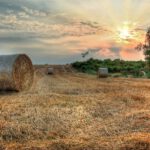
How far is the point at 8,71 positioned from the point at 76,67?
3967cm

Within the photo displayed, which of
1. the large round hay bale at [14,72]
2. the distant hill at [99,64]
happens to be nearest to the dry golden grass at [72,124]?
the large round hay bale at [14,72]

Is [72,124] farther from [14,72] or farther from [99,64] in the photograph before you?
[99,64]

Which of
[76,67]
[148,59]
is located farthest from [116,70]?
[76,67]

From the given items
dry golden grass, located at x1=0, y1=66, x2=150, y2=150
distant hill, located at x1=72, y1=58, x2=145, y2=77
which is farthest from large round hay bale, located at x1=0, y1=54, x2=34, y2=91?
distant hill, located at x1=72, y1=58, x2=145, y2=77

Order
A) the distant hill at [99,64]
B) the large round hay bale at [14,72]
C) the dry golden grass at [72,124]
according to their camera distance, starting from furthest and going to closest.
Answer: the distant hill at [99,64] → the large round hay bale at [14,72] → the dry golden grass at [72,124]

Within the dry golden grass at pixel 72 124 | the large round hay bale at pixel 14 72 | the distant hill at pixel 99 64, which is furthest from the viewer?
the distant hill at pixel 99 64

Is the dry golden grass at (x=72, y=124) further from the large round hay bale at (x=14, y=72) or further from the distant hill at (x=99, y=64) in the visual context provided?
the distant hill at (x=99, y=64)

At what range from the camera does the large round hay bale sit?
61.2 feet

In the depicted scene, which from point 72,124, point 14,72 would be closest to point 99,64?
point 14,72

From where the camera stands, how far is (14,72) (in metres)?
19.1

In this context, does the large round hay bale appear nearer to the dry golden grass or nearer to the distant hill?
the dry golden grass

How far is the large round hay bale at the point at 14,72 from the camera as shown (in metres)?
18.6

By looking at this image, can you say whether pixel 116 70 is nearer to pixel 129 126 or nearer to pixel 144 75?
pixel 144 75

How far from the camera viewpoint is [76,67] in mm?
58250
